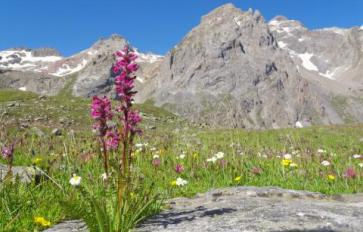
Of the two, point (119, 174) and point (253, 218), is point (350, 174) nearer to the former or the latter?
point (253, 218)

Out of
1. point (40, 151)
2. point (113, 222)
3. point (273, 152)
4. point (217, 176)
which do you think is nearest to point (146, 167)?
point (217, 176)

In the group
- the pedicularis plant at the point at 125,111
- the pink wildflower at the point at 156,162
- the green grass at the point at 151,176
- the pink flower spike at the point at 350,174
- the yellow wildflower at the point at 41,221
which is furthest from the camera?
the pink wildflower at the point at 156,162

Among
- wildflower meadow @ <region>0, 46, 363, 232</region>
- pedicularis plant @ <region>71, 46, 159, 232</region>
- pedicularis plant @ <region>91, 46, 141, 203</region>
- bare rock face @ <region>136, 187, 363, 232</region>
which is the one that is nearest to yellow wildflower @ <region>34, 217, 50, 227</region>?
wildflower meadow @ <region>0, 46, 363, 232</region>

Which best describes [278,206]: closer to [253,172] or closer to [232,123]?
[253,172]

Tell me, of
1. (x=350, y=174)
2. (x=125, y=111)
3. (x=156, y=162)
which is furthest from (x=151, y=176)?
(x=125, y=111)

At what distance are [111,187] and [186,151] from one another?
724 centimetres

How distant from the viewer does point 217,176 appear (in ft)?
35.2

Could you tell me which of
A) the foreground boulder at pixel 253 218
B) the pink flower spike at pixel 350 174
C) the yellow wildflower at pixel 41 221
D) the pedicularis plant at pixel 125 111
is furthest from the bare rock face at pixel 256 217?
the pink flower spike at pixel 350 174

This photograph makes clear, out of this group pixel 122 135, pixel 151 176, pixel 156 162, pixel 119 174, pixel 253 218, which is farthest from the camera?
pixel 156 162

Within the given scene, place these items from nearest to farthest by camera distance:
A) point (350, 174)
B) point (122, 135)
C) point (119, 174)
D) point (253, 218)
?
1. point (122, 135)
2. point (119, 174)
3. point (253, 218)
4. point (350, 174)

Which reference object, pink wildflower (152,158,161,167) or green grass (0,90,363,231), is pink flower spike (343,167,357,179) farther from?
pink wildflower (152,158,161,167)

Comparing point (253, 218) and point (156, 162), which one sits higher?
point (156, 162)

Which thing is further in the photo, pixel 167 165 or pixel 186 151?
pixel 186 151

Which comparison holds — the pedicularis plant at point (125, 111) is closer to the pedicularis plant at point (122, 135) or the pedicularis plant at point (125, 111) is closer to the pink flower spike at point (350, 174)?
the pedicularis plant at point (122, 135)
